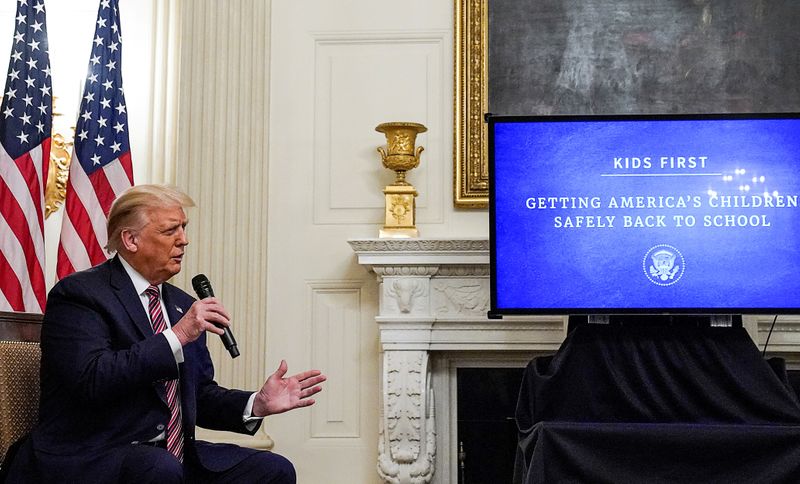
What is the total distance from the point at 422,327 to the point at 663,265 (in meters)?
1.21

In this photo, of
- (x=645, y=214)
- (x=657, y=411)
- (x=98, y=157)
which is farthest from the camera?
(x=98, y=157)

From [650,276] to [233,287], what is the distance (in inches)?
80.1

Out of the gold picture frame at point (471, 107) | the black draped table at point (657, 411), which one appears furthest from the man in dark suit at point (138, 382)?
the gold picture frame at point (471, 107)

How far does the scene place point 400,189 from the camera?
474cm

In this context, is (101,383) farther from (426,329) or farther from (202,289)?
(426,329)

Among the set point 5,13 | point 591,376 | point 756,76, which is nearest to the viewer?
point 591,376

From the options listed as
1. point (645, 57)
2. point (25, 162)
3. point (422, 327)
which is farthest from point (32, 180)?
point (645, 57)

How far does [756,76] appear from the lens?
4895mm

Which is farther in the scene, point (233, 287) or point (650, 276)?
point (233, 287)

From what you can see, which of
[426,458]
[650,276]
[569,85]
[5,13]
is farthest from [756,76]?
[5,13]

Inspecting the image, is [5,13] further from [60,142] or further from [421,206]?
[421,206]

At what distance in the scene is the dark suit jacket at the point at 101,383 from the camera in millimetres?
2742

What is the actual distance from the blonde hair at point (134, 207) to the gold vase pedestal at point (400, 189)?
5.49ft

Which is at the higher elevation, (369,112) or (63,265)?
(369,112)
